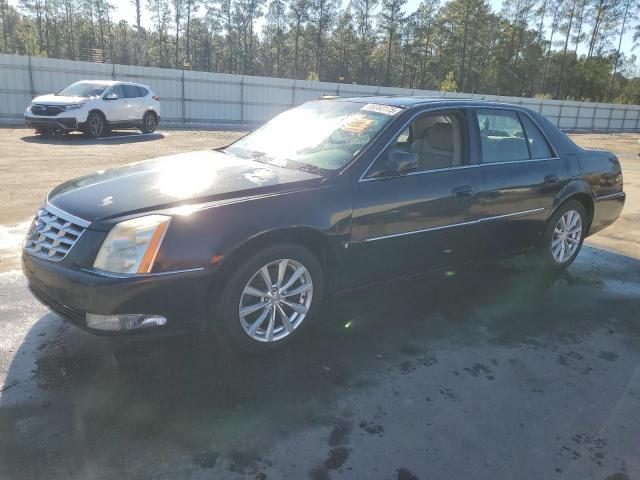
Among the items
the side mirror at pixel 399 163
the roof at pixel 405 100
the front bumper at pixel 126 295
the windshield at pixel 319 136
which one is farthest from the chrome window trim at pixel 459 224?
the front bumper at pixel 126 295

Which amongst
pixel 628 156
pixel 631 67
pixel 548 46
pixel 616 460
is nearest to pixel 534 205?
pixel 616 460

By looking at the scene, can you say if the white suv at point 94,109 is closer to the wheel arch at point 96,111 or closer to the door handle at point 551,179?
the wheel arch at point 96,111

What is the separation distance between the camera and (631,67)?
81.1 m

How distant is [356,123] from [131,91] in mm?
14755

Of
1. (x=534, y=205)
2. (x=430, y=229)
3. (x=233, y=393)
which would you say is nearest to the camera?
(x=233, y=393)

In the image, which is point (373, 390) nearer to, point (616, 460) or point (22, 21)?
point (616, 460)

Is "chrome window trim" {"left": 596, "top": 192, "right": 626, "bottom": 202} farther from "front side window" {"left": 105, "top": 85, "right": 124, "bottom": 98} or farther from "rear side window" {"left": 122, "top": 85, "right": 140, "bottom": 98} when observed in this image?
"rear side window" {"left": 122, "top": 85, "right": 140, "bottom": 98}

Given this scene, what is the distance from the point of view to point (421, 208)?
13.0 feet

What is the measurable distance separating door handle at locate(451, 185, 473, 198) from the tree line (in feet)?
221

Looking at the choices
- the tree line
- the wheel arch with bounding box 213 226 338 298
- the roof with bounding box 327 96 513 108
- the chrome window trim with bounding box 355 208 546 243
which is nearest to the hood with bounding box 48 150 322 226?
the wheel arch with bounding box 213 226 338 298

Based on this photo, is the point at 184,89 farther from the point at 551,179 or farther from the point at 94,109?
the point at 551,179

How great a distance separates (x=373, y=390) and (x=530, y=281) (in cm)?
283

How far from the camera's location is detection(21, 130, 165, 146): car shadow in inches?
567

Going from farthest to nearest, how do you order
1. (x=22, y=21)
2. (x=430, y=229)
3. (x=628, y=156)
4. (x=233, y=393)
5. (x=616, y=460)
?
(x=22, y=21) → (x=628, y=156) → (x=430, y=229) → (x=233, y=393) → (x=616, y=460)
